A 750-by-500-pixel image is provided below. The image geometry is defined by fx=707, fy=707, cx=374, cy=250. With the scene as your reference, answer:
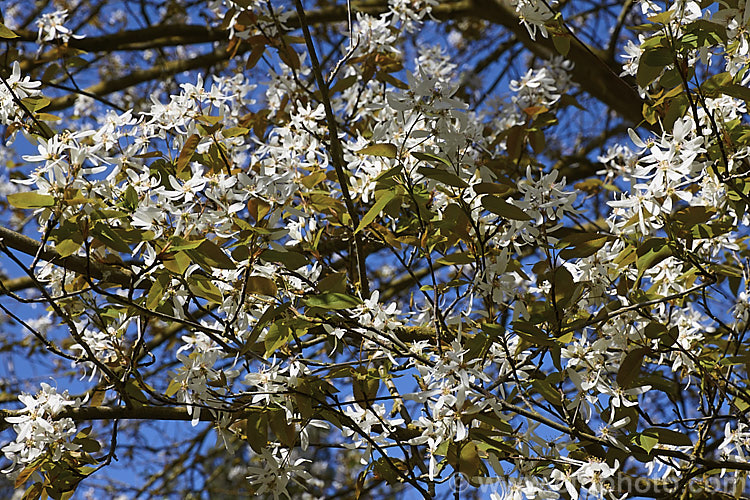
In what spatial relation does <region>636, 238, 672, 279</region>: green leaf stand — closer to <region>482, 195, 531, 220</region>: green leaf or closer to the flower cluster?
<region>482, 195, 531, 220</region>: green leaf

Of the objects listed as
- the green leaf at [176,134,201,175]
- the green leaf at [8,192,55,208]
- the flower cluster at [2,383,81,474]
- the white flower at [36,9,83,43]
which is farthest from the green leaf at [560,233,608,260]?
the white flower at [36,9,83,43]

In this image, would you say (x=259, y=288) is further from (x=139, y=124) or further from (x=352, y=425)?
(x=139, y=124)

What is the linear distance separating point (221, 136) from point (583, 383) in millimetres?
924

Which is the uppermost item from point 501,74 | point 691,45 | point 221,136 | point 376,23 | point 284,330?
point 501,74

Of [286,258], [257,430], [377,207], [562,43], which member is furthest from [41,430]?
Result: [562,43]

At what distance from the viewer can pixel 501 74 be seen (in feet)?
12.7

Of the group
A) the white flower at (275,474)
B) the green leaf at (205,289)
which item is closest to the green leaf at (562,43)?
the green leaf at (205,289)

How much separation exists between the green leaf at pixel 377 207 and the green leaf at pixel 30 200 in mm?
508

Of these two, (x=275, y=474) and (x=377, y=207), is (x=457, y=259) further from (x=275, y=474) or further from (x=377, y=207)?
(x=275, y=474)

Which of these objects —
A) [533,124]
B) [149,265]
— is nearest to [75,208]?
[149,265]

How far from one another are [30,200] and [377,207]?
56 centimetres

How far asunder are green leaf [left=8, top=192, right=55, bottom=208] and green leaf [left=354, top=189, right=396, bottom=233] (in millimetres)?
508

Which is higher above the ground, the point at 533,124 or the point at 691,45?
the point at 533,124

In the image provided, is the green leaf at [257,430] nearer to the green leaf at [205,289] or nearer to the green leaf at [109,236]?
the green leaf at [205,289]
